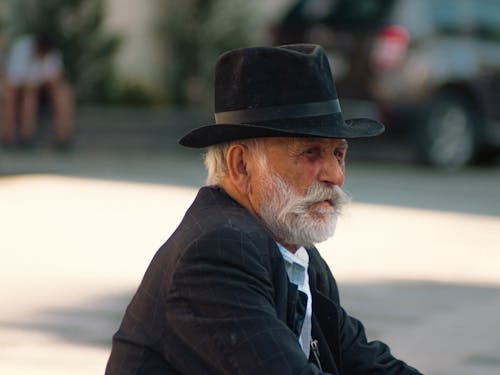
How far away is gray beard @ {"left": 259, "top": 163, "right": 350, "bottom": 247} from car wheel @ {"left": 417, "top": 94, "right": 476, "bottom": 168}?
11150 mm

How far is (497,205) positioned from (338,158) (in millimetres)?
8634

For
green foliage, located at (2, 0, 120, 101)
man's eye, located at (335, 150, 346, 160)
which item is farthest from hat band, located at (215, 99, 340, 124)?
green foliage, located at (2, 0, 120, 101)

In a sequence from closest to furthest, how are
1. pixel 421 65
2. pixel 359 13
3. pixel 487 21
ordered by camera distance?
pixel 421 65 < pixel 359 13 < pixel 487 21

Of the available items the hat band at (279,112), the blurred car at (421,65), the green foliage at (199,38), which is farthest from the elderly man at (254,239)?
the green foliage at (199,38)

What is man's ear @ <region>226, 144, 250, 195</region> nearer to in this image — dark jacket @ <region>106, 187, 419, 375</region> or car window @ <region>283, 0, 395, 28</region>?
dark jacket @ <region>106, 187, 419, 375</region>

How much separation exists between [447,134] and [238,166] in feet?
37.7

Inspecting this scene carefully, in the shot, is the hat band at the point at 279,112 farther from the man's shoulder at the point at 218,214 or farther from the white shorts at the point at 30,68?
the white shorts at the point at 30,68

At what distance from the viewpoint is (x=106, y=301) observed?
7047mm

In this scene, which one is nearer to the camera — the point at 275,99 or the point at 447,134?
the point at 275,99

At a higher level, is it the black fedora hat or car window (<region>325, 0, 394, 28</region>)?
car window (<region>325, 0, 394, 28</region>)

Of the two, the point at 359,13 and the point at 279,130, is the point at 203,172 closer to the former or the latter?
the point at 359,13

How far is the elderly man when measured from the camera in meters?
2.89

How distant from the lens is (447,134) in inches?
569

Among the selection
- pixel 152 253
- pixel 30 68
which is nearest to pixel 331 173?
pixel 152 253
